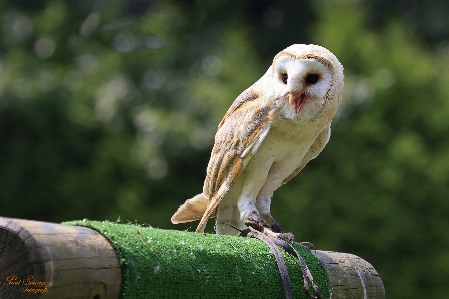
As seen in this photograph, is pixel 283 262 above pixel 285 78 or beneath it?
beneath

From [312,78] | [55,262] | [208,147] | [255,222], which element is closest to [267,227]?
[255,222]

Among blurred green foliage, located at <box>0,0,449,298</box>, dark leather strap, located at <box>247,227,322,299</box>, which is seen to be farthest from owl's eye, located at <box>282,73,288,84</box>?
blurred green foliage, located at <box>0,0,449,298</box>

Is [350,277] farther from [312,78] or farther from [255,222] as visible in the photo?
[312,78]

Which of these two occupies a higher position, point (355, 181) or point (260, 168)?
point (260, 168)

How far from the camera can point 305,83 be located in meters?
3.14

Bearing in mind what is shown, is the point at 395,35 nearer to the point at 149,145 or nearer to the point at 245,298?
the point at 149,145

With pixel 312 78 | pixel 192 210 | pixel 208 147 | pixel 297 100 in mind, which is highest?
pixel 312 78

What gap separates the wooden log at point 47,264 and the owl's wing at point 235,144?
4.90 ft

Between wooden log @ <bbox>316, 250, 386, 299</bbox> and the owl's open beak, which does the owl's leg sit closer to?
wooden log @ <bbox>316, 250, 386, 299</bbox>

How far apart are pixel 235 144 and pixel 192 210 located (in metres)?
0.48

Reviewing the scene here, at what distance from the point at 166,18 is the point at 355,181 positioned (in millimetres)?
4459

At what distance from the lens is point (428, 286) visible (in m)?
7.72

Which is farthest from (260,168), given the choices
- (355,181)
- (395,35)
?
(395,35)

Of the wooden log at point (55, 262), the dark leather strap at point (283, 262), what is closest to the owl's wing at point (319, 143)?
the dark leather strap at point (283, 262)
